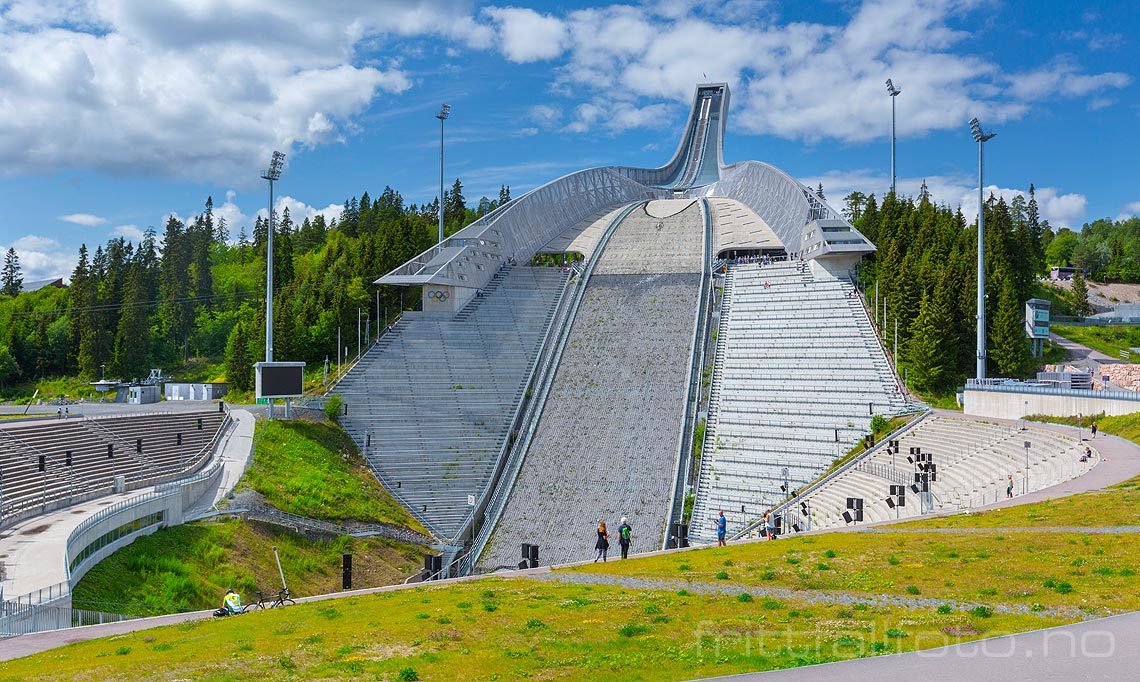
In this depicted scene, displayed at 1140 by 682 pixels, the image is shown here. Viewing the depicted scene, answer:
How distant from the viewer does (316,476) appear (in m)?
32.8

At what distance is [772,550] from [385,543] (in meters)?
17.0

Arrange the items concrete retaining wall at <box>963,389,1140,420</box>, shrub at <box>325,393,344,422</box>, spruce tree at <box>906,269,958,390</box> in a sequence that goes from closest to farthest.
A: concrete retaining wall at <box>963,389,1140,420</box>
shrub at <box>325,393,344,422</box>
spruce tree at <box>906,269,958,390</box>

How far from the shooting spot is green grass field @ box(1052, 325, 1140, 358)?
54.5 metres

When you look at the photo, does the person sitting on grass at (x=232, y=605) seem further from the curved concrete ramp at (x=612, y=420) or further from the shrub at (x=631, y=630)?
the curved concrete ramp at (x=612, y=420)

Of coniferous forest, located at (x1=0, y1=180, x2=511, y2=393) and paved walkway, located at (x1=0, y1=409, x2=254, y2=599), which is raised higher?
coniferous forest, located at (x1=0, y1=180, x2=511, y2=393)

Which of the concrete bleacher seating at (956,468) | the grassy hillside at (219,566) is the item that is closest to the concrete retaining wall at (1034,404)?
the concrete bleacher seating at (956,468)

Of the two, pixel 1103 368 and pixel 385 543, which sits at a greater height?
pixel 1103 368

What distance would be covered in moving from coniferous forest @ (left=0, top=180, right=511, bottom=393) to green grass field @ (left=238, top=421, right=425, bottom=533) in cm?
1514

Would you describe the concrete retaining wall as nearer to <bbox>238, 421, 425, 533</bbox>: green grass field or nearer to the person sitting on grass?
<bbox>238, 421, 425, 533</bbox>: green grass field

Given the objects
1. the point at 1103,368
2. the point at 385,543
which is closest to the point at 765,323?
the point at 1103,368

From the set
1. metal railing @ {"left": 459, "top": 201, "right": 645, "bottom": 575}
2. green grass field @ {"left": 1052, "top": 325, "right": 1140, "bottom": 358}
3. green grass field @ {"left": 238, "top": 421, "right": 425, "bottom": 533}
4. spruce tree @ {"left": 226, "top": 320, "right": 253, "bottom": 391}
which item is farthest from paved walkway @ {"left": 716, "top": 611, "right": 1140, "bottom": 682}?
green grass field @ {"left": 1052, "top": 325, "right": 1140, "bottom": 358}

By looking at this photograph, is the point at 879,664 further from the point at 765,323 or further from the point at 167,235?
the point at 167,235

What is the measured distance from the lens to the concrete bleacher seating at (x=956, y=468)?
2527cm

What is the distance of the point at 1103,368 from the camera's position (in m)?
43.3
